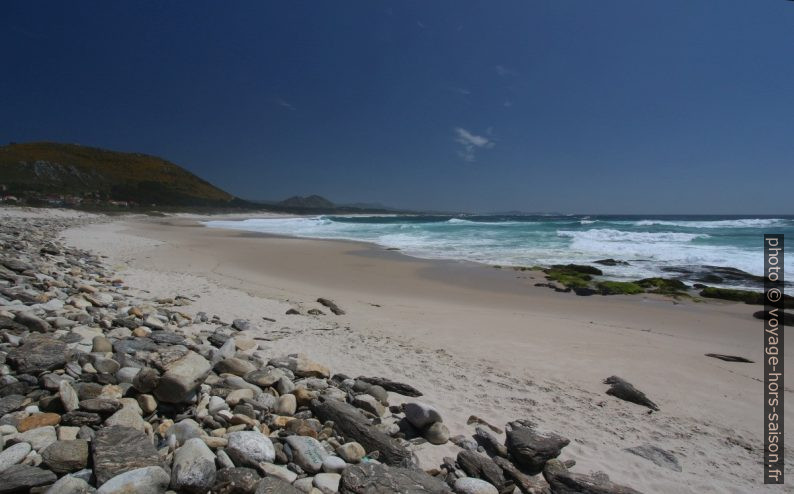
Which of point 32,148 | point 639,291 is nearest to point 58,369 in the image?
point 639,291

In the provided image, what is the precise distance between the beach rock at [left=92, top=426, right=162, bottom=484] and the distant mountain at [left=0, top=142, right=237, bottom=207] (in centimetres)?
6532

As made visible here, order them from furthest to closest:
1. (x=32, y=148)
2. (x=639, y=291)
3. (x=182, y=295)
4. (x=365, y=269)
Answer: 1. (x=32, y=148)
2. (x=365, y=269)
3. (x=639, y=291)
4. (x=182, y=295)

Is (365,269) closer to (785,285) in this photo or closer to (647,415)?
(647,415)

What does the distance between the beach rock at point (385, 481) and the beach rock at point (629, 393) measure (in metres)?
2.90

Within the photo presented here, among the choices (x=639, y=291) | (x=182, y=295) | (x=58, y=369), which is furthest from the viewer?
(x=639, y=291)

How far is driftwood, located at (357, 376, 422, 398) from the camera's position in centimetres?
364

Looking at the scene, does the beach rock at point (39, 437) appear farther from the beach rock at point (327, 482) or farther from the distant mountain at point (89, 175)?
the distant mountain at point (89, 175)

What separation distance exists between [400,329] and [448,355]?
1.36 metres

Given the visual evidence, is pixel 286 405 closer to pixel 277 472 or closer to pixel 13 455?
pixel 277 472

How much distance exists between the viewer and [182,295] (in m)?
7.02

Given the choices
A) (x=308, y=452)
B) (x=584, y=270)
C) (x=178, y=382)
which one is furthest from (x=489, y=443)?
(x=584, y=270)

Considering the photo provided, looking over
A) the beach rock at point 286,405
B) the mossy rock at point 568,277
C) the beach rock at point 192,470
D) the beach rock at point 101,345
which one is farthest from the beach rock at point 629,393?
the mossy rock at point 568,277

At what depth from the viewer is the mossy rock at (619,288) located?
10.3 metres

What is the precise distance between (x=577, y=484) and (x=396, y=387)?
1768mm
